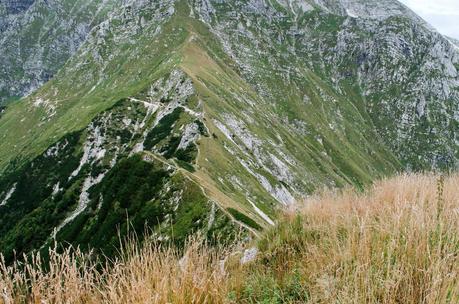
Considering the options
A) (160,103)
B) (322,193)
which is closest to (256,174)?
(160,103)

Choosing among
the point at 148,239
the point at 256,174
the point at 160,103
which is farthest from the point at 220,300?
the point at 160,103

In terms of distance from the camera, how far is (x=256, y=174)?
10794cm

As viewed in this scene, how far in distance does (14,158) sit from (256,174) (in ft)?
405

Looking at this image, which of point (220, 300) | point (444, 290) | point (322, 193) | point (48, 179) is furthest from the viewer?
point (48, 179)

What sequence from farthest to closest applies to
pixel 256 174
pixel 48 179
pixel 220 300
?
pixel 48 179, pixel 256 174, pixel 220 300

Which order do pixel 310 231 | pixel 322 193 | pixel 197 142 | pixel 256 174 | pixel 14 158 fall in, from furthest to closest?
1. pixel 14 158
2. pixel 256 174
3. pixel 197 142
4. pixel 322 193
5. pixel 310 231

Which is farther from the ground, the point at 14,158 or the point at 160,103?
the point at 160,103

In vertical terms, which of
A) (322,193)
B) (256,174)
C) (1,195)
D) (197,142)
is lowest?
(1,195)

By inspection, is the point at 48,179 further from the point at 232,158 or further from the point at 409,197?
the point at 409,197

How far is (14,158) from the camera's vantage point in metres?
185

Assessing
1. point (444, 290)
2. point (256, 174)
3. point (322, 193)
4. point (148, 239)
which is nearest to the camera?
point (444, 290)

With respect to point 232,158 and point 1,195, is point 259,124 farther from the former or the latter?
point 1,195

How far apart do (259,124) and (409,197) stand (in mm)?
151820

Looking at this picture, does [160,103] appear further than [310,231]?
Yes
